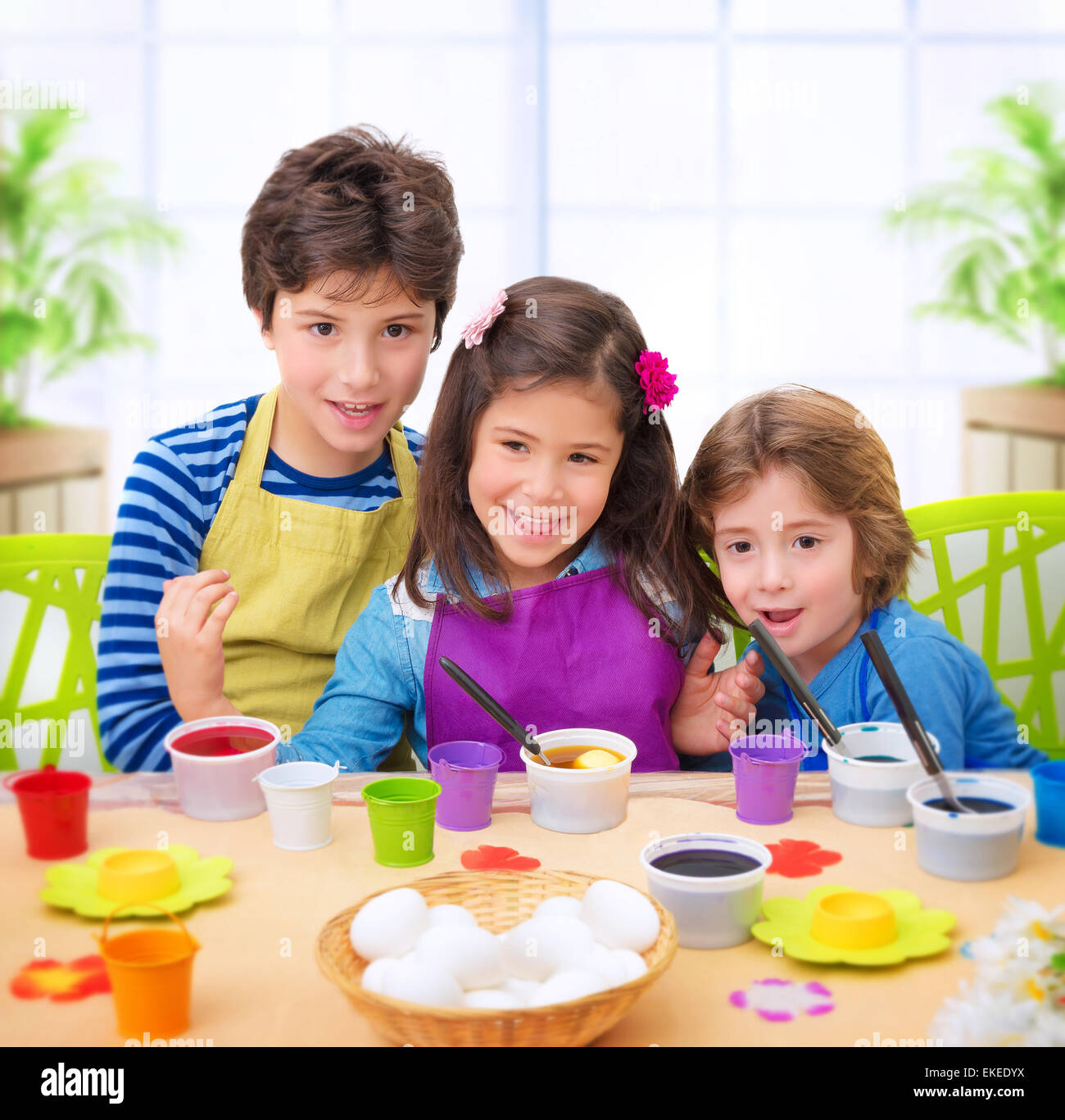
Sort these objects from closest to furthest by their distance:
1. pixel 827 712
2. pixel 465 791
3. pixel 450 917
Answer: pixel 450 917 → pixel 465 791 → pixel 827 712

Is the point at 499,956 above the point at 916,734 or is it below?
below

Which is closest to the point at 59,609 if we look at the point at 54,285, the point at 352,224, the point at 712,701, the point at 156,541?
the point at 156,541

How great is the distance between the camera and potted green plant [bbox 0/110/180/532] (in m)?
3.47

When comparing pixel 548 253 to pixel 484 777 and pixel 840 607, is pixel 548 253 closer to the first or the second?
pixel 840 607

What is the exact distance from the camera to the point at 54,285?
358cm

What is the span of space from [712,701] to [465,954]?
2.69 feet

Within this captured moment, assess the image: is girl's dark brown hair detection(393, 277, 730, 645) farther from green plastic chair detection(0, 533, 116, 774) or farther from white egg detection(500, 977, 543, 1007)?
white egg detection(500, 977, 543, 1007)

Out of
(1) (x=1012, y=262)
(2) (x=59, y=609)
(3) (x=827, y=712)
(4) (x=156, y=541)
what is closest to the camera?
(3) (x=827, y=712)

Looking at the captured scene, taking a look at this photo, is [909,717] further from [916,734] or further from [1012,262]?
[1012,262]

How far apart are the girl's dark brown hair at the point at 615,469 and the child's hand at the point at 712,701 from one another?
5 cm

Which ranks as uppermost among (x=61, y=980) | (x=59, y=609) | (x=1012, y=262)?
(x=1012, y=262)

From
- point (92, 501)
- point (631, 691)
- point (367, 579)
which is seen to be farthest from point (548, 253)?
point (631, 691)

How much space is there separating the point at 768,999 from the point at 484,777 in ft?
1.26

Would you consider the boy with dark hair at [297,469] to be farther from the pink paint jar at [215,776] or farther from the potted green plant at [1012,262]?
the potted green plant at [1012,262]
